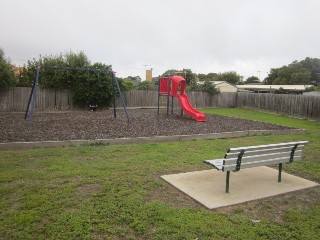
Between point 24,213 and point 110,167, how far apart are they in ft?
9.23

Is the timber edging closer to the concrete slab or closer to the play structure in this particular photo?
the concrete slab

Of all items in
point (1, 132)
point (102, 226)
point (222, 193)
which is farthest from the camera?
point (1, 132)

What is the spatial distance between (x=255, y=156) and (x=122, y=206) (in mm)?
2820

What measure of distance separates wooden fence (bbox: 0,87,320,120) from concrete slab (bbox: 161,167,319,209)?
17685mm

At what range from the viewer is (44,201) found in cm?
502

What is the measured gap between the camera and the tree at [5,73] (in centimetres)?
2042

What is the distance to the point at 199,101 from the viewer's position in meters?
30.9

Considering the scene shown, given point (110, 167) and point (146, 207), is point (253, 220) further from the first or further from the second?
point (110, 167)

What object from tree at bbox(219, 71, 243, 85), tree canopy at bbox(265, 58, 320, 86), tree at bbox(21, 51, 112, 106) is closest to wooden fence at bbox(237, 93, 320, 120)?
tree at bbox(21, 51, 112, 106)

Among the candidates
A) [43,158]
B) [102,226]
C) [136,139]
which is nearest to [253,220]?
[102,226]

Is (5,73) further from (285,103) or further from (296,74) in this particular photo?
(296,74)

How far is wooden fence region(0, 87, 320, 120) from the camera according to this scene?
2195 cm

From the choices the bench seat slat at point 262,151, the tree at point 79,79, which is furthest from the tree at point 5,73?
the bench seat slat at point 262,151

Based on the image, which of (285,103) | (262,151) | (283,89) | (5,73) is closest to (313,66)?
(283,89)
